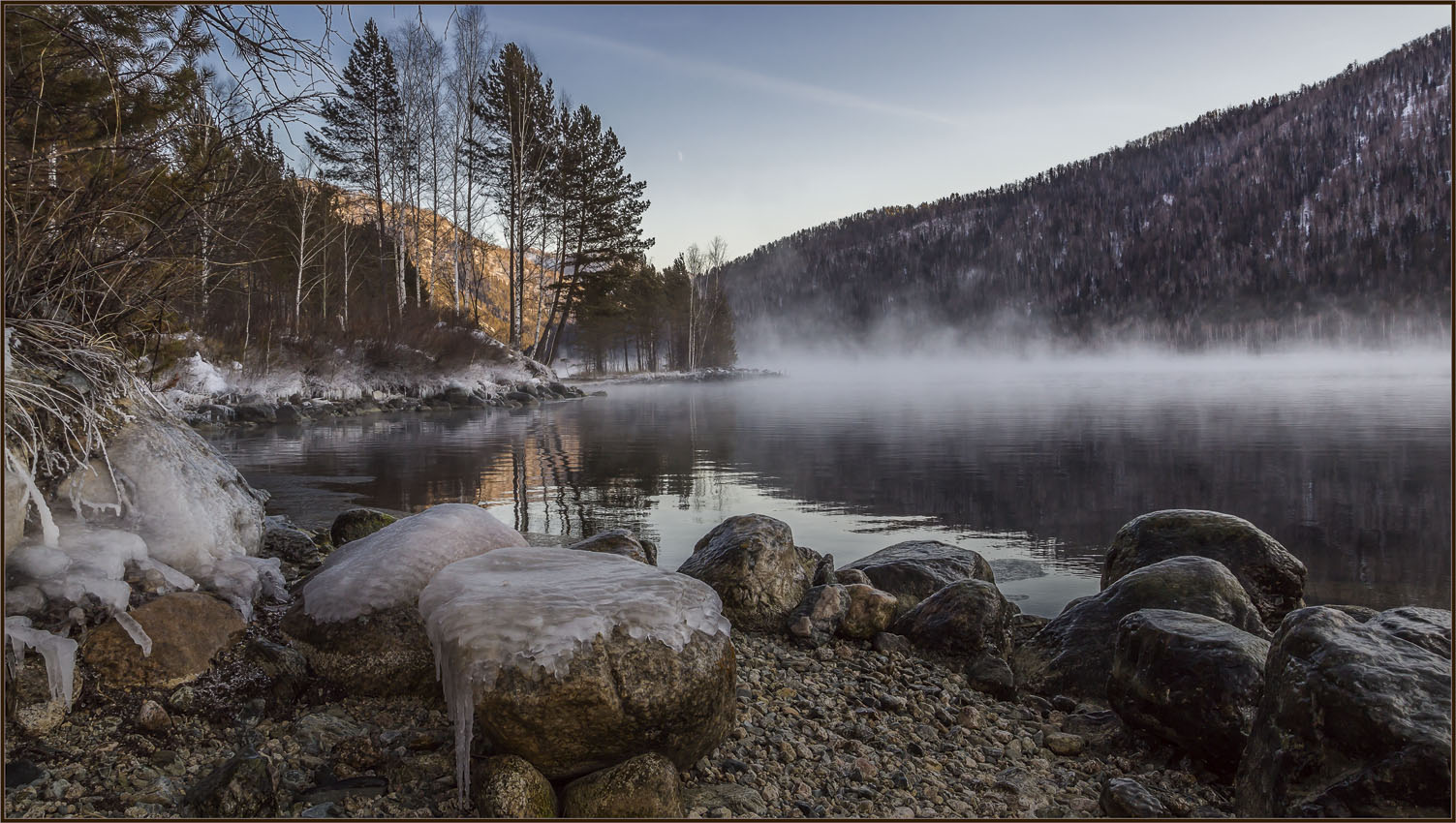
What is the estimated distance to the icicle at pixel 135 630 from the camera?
3.29 metres

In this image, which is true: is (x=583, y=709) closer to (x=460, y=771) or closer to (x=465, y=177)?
(x=460, y=771)

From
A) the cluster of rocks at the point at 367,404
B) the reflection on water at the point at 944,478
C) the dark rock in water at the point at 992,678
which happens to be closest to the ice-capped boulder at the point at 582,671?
the dark rock in water at the point at 992,678

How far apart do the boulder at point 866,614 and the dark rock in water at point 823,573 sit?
27cm

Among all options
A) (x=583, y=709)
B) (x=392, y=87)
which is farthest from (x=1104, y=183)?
(x=583, y=709)

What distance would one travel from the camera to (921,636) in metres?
5.00

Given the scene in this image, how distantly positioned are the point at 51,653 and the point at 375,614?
46.1 inches

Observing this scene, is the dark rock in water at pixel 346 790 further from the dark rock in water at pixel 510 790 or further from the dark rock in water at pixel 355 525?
the dark rock in water at pixel 355 525

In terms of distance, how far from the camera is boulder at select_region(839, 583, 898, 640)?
507cm

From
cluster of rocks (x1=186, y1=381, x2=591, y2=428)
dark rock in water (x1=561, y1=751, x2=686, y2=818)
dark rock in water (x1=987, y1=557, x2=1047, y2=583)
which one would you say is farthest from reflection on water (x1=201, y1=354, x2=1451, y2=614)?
dark rock in water (x1=561, y1=751, x2=686, y2=818)

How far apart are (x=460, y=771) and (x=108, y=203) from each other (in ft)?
12.2

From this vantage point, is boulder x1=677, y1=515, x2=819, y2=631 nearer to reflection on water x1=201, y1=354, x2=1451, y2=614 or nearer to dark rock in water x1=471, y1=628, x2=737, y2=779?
reflection on water x1=201, y1=354, x2=1451, y2=614

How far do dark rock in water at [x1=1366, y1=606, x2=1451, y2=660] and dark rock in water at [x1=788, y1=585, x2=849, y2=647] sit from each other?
276cm

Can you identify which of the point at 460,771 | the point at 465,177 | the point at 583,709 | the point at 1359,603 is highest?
the point at 465,177

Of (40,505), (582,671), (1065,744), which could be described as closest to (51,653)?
(40,505)
